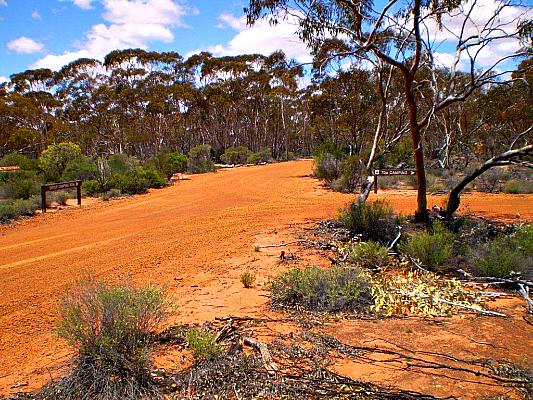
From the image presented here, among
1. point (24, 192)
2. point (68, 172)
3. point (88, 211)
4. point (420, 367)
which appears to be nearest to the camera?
point (420, 367)

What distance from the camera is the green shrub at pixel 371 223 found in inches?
392

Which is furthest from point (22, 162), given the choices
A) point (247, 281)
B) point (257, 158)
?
point (247, 281)

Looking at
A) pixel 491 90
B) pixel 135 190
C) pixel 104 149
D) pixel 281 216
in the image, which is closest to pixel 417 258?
pixel 281 216

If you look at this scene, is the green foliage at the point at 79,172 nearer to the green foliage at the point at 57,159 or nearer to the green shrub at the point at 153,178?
the green foliage at the point at 57,159

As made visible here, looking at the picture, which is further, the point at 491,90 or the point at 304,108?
the point at 304,108

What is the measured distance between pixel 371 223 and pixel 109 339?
6.99 m

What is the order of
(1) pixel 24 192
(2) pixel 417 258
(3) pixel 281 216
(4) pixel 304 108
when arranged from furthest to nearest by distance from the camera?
(4) pixel 304 108 < (1) pixel 24 192 < (3) pixel 281 216 < (2) pixel 417 258

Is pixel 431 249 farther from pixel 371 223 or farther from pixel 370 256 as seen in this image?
pixel 371 223

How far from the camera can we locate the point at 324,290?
618 centimetres

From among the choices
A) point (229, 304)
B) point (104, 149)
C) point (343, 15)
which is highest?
point (343, 15)

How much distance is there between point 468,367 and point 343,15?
32.2ft

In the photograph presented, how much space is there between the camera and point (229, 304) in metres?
6.38

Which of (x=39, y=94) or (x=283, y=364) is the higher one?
(x=39, y=94)

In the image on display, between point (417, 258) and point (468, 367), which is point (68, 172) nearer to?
point (417, 258)
